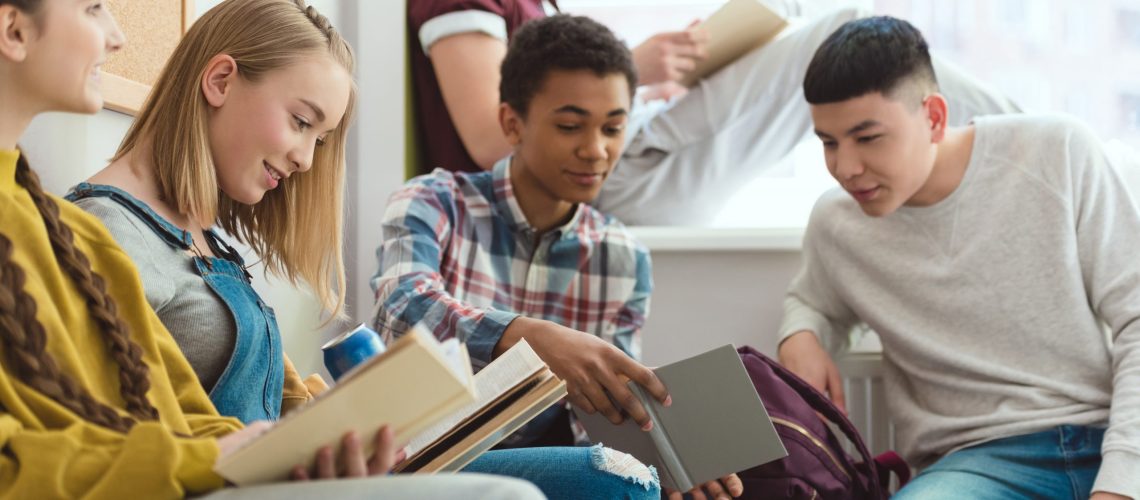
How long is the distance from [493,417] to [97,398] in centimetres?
28

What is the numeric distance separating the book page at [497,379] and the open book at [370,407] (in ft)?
0.57

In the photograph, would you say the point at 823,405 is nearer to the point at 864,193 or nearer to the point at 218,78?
the point at 864,193

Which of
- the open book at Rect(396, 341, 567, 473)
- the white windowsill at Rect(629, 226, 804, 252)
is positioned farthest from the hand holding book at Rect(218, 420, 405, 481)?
the white windowsill at Rect(629, 226, 804, 252)

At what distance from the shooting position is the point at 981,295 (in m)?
1.58

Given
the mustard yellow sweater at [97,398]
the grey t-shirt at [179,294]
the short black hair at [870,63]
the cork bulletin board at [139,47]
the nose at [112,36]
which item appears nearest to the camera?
the mustard yellow sweater at [97,398]

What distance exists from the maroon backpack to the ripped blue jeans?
1.00ft

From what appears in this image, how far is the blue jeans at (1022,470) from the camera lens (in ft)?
4.66

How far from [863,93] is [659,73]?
432mm

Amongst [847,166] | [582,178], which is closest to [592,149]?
[582,178]

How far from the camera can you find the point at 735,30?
1910mm

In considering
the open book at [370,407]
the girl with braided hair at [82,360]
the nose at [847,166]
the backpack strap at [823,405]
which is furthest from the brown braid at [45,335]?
the nose at [847,166]

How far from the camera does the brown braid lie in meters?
0.66

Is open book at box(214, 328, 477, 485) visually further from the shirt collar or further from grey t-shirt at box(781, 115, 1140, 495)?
grey t-shirt at box(781, 115, 1140, 495)

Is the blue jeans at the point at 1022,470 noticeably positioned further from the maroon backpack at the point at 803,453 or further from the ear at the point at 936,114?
the ear at the point at 936,114
